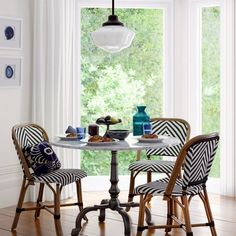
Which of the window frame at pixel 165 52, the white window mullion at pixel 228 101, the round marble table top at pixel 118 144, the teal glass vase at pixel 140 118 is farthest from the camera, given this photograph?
the window frame at pixel 165 52

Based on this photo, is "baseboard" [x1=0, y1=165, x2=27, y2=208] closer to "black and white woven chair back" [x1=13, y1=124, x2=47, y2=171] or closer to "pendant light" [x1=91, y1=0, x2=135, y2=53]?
"black and white woven chair back" [x1=13, y1=124, x2=47, y2=171]

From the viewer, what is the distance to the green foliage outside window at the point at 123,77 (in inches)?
247

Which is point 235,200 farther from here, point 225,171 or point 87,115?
point 87,115

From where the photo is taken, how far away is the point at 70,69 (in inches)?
233

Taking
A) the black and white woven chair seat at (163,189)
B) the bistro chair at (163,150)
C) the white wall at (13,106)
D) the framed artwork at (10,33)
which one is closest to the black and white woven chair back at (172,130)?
the bistro chair at (163,150)

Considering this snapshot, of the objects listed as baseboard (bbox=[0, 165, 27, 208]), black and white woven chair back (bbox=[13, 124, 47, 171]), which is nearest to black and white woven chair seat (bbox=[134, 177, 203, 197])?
black and white woven chair back (bbox=[13, 124, 47, 171])

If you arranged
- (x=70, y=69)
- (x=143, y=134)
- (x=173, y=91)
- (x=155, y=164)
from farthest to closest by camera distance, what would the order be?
(x=173, y=91), (x=70, y=69), (x=155, y=164), (x=143, y=134)

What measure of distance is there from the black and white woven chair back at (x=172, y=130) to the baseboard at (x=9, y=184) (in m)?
1.34

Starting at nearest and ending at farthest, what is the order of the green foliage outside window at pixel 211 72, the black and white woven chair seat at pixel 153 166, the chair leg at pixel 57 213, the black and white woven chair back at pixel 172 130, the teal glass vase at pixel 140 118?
1. the chair leg at pixel 57 213
2. the teal glass vase at pixel 140 118
3. the black and white woven chair seat at pixel 153 166
4. the black and white woven chair back at pixel 172 130
5. the green foliage outside window at pixel 211 72

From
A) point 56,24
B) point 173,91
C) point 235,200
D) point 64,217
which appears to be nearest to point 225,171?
point 235,200

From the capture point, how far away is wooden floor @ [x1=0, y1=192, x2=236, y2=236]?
179 inches

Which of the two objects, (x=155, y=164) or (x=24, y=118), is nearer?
(x=155, y=164)

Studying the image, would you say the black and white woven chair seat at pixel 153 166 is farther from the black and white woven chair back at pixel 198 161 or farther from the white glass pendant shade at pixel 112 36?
the white glass pendant shade at pixel 112 36

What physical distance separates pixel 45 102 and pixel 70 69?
0.48m
